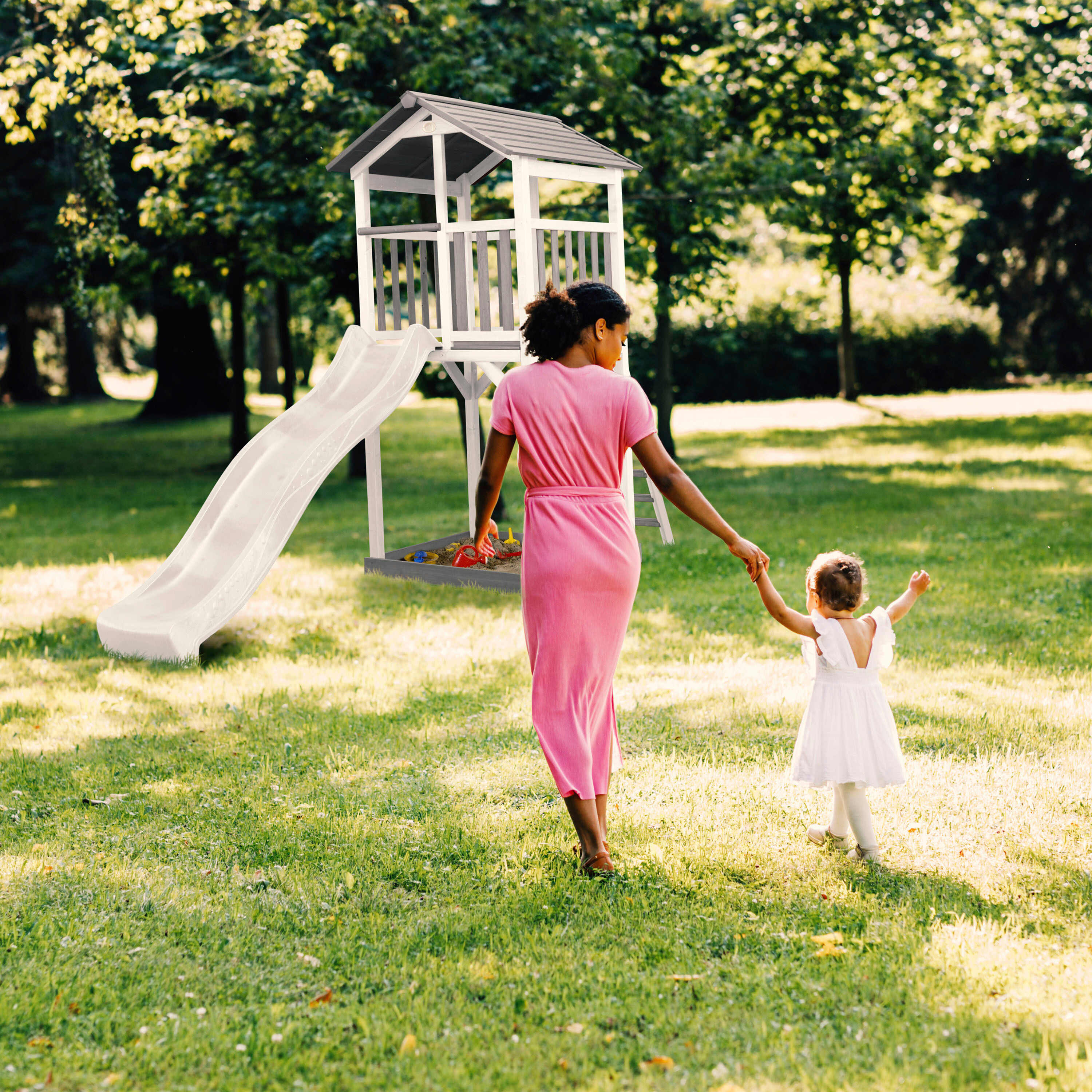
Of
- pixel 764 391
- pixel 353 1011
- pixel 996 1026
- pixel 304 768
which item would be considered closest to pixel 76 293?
pixel 304 768

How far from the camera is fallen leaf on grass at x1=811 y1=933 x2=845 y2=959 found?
3818 millimetres

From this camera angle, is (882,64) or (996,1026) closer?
(996,1026)

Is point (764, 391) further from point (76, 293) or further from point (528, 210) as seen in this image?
point (528, 210)

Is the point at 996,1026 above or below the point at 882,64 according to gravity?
below

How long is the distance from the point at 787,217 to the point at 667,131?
7.99ft

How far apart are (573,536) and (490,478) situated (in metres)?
0.45

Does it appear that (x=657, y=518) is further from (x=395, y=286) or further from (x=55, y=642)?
(x=55, y=642)

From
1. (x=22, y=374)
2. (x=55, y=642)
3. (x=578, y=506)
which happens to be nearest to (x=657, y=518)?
(x=55, y=642)

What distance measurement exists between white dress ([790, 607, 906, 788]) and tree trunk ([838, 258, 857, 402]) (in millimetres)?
19872

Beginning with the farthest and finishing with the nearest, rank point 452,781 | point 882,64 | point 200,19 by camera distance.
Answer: point 882,64 → point 200,19 → point 452,781

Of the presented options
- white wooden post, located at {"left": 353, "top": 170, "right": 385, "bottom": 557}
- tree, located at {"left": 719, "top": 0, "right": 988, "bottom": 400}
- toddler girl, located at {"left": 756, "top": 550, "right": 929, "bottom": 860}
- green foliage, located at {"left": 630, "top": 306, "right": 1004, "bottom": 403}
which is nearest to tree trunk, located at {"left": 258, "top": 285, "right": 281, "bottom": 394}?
green foliage, located at {"left": 630, "top": 306, "right": 1004, "bottom": 403}

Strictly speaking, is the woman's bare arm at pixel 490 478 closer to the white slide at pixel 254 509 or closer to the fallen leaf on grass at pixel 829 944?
the fallen leaf on grass at pixel 829 944

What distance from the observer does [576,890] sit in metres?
4.34

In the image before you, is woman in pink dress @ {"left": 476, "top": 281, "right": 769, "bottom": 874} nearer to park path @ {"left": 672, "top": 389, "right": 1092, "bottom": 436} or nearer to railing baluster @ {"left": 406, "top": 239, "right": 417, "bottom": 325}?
railing baluster @ {"left": 406, "top": 239, "right": 417, "bottom": 325}
